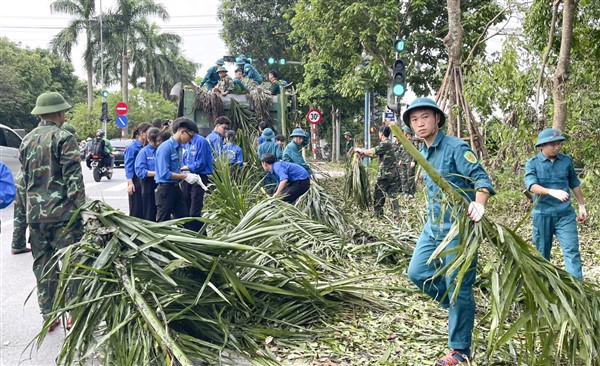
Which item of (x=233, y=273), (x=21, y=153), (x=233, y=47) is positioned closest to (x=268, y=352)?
(x=233, y=273)

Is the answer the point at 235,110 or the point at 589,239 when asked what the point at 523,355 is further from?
the point at 235,110

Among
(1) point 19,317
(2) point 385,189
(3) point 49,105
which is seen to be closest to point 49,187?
(3) point 49,105

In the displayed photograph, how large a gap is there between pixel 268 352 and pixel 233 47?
2820cm

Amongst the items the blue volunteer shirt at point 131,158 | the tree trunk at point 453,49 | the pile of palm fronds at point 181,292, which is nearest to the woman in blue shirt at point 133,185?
the blue volunteer shirt at point 131,158

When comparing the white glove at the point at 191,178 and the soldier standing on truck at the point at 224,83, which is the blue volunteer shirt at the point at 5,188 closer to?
the white glove at the point at 191,178

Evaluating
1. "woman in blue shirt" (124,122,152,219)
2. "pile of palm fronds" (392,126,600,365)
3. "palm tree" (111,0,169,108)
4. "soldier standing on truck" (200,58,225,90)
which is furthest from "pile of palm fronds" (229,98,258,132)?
"palm tree" (111,0,169,108)

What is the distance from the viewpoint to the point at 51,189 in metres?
4.89

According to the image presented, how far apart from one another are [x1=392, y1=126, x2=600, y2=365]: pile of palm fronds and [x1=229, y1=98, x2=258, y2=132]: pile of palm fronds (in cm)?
827

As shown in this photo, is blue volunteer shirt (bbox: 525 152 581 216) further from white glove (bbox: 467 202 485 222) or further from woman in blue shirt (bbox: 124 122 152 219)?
woman in blue shirt (bbox: 124 122 152 219)

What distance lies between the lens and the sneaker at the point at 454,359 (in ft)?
12.5

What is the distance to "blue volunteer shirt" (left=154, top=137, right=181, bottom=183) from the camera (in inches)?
286

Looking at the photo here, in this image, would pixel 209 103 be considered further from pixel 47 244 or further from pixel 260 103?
pixel 47 244

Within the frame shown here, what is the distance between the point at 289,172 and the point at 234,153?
1522 millimetres

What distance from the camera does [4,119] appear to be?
4353 centimetres
